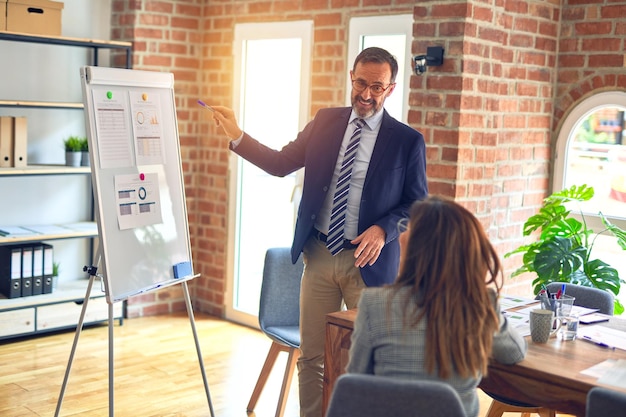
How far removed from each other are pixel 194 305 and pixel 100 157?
2678mm

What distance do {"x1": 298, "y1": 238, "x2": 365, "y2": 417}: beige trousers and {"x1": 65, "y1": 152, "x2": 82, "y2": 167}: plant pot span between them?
2.35 metres

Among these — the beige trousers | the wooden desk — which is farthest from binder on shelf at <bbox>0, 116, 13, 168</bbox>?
the wooden desk

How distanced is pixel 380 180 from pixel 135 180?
1036 millimetres

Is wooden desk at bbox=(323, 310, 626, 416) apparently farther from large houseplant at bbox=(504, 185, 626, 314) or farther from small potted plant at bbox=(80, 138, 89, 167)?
small potted plant at bbox=(80, 138, 89, 167)

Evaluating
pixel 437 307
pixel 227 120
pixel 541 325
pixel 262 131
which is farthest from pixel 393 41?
pixel 437 307

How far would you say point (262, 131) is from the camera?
17.5ft

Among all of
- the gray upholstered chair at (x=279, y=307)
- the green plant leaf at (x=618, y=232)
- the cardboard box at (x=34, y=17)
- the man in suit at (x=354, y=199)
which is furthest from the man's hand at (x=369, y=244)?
the cardboard box at (x=34, y=17)

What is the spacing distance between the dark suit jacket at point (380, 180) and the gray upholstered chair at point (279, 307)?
2.04 ft

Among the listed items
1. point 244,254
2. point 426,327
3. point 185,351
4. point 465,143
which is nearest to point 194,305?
point 244,254

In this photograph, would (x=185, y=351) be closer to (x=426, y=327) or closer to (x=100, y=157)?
(x=100, y=157)

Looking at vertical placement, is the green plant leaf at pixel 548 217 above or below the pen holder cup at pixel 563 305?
above

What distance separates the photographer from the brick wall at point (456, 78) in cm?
405

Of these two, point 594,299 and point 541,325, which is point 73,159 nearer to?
point 594,299

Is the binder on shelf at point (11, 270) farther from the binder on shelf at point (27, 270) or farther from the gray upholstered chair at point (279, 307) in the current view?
the gray upholstered chair at point (279, 307)
